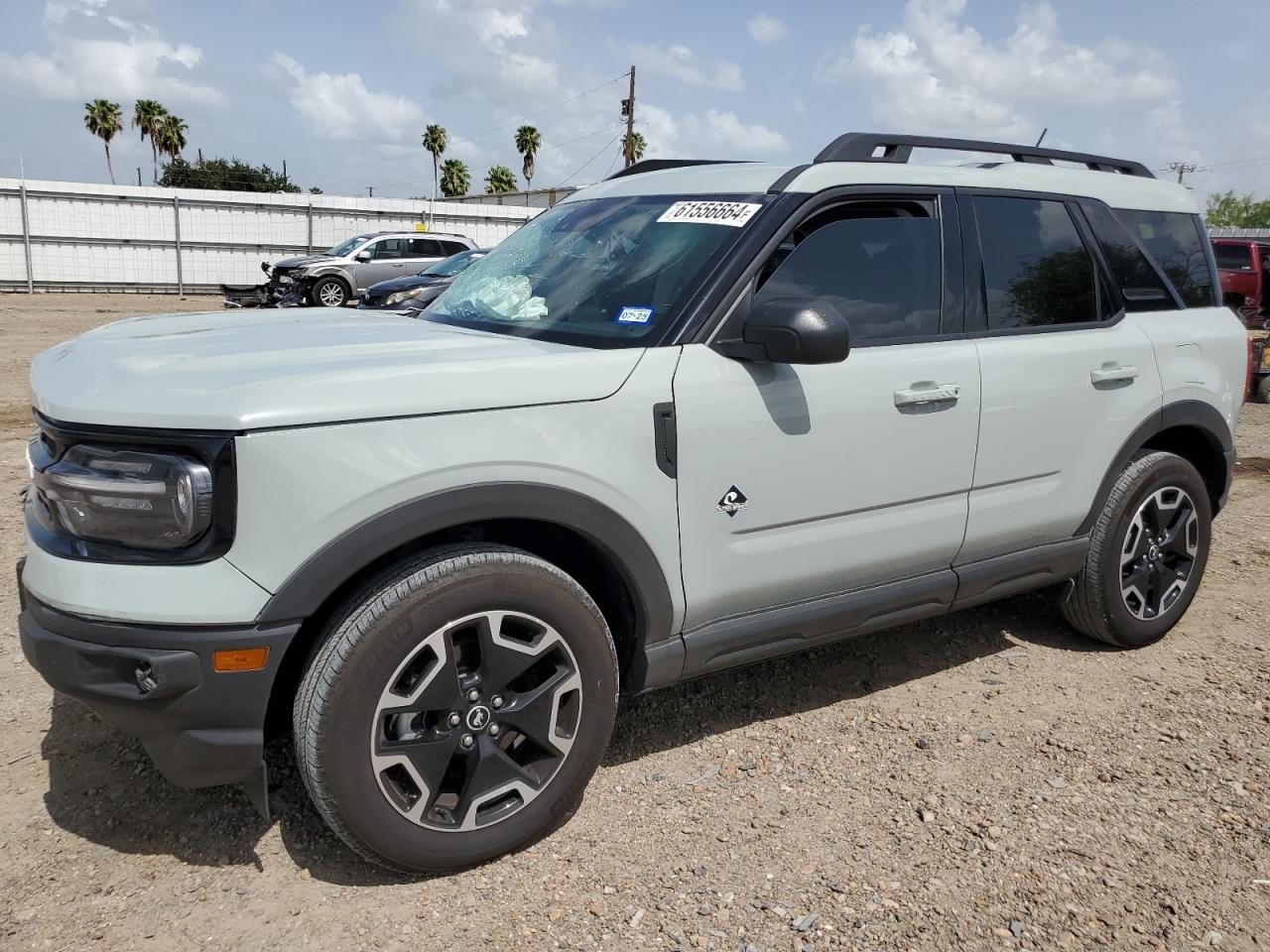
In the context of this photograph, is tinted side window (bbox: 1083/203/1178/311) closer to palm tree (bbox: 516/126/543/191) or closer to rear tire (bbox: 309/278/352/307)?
rear tire (bbox: 309/278/352/307)

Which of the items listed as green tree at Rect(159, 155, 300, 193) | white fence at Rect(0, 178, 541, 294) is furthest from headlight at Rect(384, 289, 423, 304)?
green tree at Rect(159, 155, 300, 193)

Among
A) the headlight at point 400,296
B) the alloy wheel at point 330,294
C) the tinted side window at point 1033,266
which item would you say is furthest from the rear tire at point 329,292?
the tinted side window at point 1033,266

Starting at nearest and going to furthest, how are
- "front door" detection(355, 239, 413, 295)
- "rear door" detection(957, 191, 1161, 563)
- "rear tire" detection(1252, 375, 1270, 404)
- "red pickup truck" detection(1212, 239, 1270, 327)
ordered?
"rear door" detection(957, 191, 1161, 563) < "rear tire" detection(1252, 375, 1270, 404) < "red pickup truck" detection(1212, 239, 1270, 327) < "front door" detection(355, 239, 413, 295)

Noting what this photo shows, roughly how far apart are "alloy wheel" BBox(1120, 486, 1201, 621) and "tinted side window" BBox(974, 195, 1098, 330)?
2.82 feet

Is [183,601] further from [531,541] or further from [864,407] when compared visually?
[864,407]

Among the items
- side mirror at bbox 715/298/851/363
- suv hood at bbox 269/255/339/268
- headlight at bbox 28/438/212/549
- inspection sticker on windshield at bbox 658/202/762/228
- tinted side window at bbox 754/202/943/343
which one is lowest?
headlight at bbox 28/438/212/549

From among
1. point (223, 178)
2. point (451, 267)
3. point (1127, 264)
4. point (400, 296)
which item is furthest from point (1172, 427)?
point (223, 178)

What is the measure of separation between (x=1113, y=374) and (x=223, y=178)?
59.2 m

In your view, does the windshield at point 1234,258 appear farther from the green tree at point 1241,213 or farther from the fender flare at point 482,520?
the green tree at point 1241,213

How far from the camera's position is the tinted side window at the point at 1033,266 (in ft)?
11.6

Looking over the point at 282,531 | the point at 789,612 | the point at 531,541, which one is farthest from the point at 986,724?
the point at 282,531

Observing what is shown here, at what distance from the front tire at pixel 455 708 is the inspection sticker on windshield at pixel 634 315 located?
78 centimetres

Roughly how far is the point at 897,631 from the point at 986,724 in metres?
0.90

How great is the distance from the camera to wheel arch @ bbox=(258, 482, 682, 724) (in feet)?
7.60
